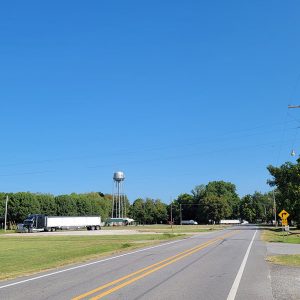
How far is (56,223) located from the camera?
87812 millimetres

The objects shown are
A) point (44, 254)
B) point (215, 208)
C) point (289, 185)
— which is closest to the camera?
point (44, 254)

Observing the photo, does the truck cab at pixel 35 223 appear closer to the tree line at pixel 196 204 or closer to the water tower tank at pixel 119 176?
the tree line at pixel 196 204

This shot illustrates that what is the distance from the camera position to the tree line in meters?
85.7

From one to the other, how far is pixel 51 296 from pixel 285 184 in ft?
263

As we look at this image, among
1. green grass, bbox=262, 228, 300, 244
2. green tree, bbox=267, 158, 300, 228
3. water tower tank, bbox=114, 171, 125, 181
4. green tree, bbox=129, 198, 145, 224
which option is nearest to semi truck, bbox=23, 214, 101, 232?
green tree, bbox=267, 158, 300, 228

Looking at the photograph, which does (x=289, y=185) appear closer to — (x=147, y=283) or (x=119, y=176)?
(x=147, y=283)

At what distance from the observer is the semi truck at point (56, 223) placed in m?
83.1

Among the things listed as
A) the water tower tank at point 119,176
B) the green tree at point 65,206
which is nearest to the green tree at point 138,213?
the water tower tank at point 119,176

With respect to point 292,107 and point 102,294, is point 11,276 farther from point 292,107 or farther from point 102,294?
point 292,107

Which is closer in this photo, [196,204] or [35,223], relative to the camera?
[35,223]

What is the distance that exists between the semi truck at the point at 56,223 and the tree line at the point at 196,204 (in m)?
18.5

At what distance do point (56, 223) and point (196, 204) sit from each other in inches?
3854

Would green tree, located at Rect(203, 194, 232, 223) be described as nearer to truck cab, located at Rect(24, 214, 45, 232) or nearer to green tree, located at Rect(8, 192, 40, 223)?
green tree, located at Rect(8, 192, 40, 223)

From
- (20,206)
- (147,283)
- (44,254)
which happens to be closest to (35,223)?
(20,206)
